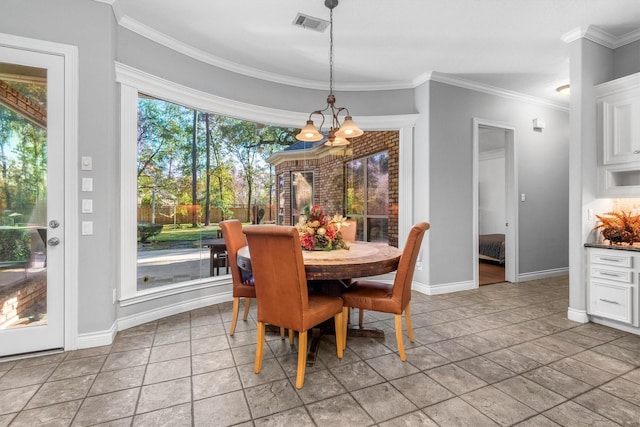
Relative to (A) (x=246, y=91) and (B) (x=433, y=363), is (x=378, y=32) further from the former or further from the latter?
(B) (x=433, y=363)

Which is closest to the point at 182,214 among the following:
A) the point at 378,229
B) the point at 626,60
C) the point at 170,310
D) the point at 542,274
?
the point at 170,310

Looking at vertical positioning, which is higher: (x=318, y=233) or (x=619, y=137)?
(x=619, y=137)

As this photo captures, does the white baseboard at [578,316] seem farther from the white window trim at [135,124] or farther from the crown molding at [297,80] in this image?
the white window trim at [135,124]

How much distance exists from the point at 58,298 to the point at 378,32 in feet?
11.8

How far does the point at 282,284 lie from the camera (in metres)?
2.01

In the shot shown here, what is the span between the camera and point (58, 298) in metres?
2.45

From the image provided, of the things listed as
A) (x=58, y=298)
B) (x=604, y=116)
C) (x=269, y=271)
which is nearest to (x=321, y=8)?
(x=269, y=271)

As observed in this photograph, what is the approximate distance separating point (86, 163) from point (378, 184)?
3442 mm

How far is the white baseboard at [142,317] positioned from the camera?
254cm

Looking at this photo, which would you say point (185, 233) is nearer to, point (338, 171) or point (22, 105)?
point (22, 105)

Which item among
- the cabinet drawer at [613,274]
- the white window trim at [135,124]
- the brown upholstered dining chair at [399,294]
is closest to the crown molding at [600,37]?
the cabinet drawer at [613,274]

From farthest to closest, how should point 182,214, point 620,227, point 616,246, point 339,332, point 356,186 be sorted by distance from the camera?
1. point 356,186
2. point 182,214
3. point 620,227
4. point 616,246
5. point 339,332

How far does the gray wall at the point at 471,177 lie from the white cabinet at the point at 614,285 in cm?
143

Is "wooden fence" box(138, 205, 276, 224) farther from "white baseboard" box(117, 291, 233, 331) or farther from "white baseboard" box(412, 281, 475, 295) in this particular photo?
"white baseboard" box(412, 281, 475, 295)
